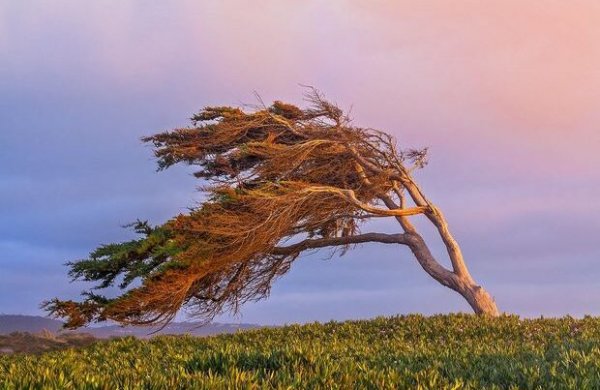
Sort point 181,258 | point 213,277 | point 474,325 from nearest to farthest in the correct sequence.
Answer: point 474,325, point 181,258, point 213,277

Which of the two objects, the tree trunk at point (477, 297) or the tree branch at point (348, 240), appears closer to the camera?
the tree trunk at point (477, 297)

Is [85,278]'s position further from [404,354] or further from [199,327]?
[404,354]

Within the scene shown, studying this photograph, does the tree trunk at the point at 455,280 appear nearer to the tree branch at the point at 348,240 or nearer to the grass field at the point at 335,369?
the tree branch at the point at 348,240

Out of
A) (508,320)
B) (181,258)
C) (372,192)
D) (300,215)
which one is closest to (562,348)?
(508,320)

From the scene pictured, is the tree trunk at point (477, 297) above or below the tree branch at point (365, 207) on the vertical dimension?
below

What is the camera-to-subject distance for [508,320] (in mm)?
20219

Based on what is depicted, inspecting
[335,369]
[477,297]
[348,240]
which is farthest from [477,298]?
[335,369]

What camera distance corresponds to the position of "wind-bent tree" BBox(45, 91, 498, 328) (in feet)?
67.3

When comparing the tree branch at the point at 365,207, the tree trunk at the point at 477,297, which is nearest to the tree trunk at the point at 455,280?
the tree trunk at the point at 477,297

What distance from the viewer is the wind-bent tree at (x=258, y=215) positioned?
20516mm

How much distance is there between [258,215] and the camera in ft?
72.7

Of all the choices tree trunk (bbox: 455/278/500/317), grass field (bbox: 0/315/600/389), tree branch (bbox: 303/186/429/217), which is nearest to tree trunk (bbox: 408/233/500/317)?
tree trunk (bbox: 455/278/500/317)

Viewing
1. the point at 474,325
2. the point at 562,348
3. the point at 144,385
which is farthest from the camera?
the point at 474,325

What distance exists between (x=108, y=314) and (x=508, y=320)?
1115 cm
